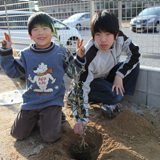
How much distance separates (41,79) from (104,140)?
39.0 inches

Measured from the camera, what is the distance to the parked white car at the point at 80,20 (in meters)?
3.63

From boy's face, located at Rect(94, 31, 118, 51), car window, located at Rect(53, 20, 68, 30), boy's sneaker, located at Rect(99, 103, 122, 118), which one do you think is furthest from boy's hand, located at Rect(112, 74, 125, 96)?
car window, located at Rect(53, 20, 68, 30)

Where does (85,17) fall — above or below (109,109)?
above

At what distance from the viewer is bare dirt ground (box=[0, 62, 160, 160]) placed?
1872 mm

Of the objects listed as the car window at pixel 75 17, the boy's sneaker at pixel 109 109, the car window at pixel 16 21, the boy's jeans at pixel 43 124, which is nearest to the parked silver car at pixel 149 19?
the car window at pixel 75 17

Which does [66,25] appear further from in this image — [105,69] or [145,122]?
[145,122]

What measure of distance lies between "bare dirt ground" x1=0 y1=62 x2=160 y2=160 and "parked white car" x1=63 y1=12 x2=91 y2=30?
5.92ft

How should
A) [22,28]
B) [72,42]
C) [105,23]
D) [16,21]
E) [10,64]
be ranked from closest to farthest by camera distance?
[10,64] < [105,23] < [72,42] < [16,21] < [22,28]

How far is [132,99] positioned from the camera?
3.01 meters

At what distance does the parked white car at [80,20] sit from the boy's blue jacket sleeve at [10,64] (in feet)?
6.26

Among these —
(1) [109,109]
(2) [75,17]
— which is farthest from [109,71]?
(2) [75,17]

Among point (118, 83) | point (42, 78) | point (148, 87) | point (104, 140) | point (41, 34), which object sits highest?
point (41, 34)

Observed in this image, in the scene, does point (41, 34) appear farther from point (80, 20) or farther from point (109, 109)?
point (80, 20)

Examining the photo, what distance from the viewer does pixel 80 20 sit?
3.70 metres
